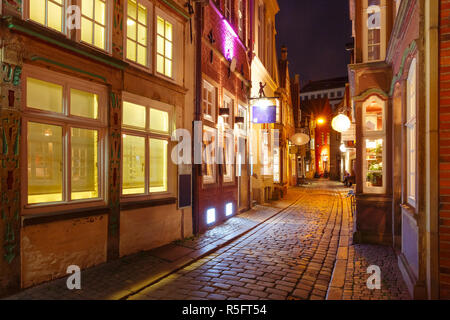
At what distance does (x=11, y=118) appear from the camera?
432 centimetres

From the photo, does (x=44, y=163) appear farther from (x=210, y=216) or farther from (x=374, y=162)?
(x=374, y=162)

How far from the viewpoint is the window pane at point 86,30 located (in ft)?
18.5

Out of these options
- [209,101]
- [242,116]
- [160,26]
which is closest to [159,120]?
[160,26]

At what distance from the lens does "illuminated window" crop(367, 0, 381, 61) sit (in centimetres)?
789

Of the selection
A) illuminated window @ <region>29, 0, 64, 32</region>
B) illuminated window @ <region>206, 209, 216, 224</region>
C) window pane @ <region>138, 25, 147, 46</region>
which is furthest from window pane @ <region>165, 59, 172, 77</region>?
illuminated window @ <region>206, 209, 216, 224</region>

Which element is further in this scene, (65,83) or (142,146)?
(142,146)

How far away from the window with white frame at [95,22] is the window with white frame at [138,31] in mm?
538

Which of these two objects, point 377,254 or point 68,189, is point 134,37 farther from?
point 377,254

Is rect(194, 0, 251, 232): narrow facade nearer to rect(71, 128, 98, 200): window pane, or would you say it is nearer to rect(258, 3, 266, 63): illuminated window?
rect(258, 3, 266, 63): illuminated window

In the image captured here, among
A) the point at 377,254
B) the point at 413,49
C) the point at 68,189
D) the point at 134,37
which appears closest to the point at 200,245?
the point at 68,189

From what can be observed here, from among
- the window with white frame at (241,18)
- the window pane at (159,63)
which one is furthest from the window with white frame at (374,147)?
the window with white frame at (241,18)

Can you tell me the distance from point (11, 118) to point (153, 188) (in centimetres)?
346

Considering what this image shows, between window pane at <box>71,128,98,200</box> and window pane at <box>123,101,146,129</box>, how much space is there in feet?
2.96

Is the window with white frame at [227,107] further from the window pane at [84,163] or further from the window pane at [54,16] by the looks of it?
the window pane at [54,16]
